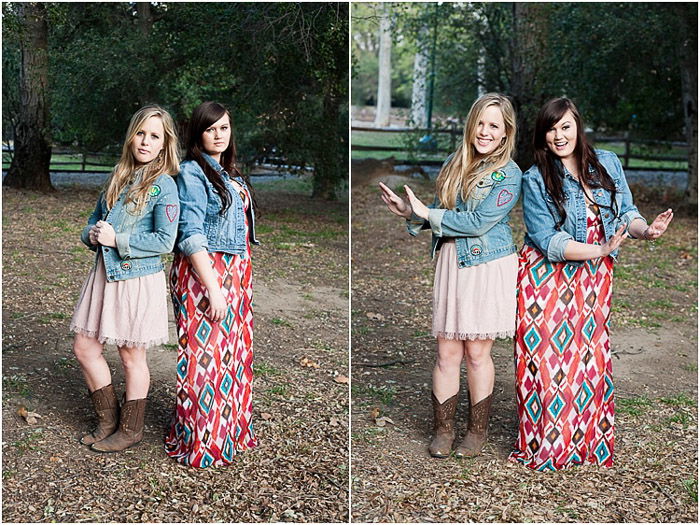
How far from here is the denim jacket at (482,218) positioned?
3508 millimetres

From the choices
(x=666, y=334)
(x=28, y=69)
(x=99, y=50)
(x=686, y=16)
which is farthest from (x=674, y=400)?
(x=28, y=69)

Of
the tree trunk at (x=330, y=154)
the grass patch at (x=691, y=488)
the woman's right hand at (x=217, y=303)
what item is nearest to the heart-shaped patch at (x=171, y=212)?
the woman's right hand at (x=217, y=303)

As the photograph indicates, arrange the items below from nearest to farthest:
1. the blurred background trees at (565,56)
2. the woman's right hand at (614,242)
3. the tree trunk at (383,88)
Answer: the woman's right hand at (614,242) → the blurred background trees at (565,56) → the tree trunk at (383,88)

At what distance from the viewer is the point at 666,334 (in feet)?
20.8

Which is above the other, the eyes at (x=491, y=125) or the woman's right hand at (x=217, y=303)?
the eyes at (x=491, y=125)

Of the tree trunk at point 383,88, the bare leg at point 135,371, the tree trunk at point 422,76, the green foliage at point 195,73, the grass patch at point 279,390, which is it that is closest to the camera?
the bare leg at point 135,371

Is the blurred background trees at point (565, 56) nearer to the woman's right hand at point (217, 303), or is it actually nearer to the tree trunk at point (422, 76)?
the tree trunk at point (422, 76)

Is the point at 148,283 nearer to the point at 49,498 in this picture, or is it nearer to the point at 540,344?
the point at 49,498

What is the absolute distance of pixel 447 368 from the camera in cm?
379

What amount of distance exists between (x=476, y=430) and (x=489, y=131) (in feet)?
4.65

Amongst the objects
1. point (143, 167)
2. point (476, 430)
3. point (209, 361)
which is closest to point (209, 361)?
point (209, 361)

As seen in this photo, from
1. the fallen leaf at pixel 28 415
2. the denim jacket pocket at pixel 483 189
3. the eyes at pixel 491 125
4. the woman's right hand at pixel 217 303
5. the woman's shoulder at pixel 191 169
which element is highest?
the eyes at pixel 491 125

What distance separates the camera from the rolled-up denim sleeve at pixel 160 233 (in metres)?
3.49

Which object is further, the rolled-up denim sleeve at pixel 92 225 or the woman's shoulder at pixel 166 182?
the rolled-up denim sleeve at pixel 92 225
